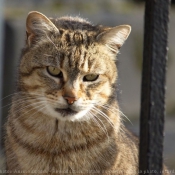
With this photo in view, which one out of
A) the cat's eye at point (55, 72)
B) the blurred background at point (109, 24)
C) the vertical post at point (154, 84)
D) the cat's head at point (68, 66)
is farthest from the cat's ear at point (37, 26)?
the blurred background at point (109, 24)

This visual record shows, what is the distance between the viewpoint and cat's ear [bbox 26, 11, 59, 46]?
320 centimetres

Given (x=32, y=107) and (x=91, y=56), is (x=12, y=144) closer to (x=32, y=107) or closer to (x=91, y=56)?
(x=32, y=107)

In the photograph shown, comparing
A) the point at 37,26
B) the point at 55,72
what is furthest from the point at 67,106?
the point at 37,26

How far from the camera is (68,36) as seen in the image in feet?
10.6

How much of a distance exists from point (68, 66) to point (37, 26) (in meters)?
0.37

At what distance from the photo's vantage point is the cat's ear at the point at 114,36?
324 cm

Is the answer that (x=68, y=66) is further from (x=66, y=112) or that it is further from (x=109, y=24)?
(x=109, y=24)

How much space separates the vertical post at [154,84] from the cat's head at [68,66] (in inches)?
38.0

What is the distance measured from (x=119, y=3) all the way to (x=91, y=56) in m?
4.21

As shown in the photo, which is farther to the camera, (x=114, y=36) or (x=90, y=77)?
(x=114, y=36)

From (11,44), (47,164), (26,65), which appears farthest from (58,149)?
(11,44)

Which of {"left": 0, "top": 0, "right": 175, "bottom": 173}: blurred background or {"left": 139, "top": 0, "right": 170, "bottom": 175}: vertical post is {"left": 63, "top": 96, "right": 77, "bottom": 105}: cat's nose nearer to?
{"left": 139, "top": 0, "right": 170, "bottom": 175}: vertical post

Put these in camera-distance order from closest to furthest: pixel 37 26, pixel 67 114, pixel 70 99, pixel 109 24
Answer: pixel 70 99, pixel 67 114, pixel 37 26, pixel 109 24

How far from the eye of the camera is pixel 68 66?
3094 mm
